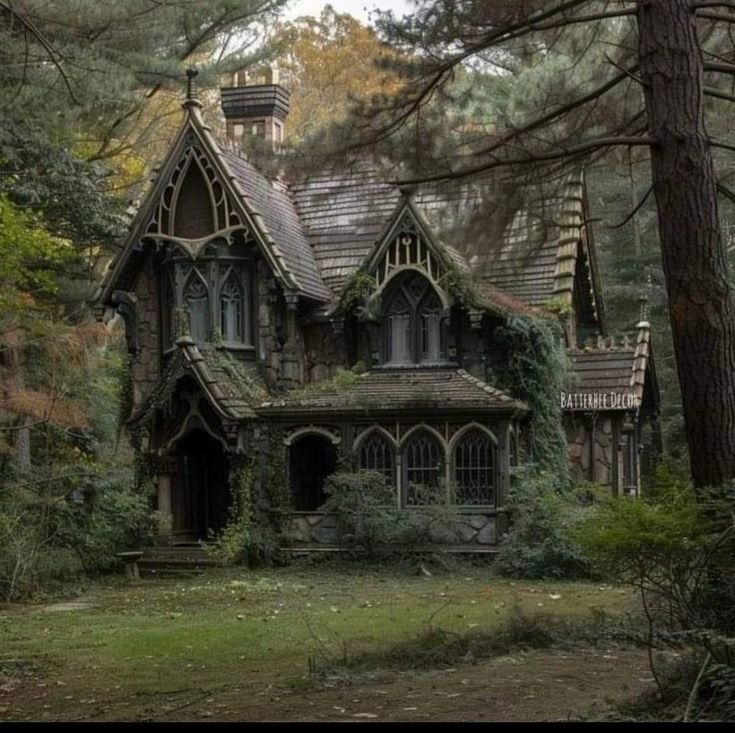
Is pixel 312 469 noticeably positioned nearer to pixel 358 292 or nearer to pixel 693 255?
pixel 358 292

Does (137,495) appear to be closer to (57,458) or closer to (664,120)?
(57,458)

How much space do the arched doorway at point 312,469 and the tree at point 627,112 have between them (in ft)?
31.6

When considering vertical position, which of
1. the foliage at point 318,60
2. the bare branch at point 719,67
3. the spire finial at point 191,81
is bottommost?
the bare branch at point 719,67

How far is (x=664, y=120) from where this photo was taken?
8977 mm

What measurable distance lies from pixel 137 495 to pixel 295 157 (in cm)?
976

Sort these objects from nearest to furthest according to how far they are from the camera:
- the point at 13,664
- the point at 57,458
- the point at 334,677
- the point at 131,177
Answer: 1. the point at 334,677
2. the point at 13,664
3. the point at 57,458
4. the point at 131,177

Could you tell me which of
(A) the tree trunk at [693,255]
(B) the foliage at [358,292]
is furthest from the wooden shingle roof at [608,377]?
(A) the tree trunk at [693,255]

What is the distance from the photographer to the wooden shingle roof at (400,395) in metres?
18.5

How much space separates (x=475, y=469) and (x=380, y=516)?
178 cm

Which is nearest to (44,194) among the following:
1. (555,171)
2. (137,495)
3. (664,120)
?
(137,495)

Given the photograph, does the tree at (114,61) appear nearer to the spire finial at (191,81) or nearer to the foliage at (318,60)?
the spire finial at (191,81)

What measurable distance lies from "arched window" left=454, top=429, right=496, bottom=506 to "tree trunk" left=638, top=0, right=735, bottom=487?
32.3 feet

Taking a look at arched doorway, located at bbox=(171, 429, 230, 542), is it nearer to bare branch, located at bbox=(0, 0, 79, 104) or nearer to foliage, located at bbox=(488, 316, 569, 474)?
foliage, located at bbox=(488, 316, 569, 474)

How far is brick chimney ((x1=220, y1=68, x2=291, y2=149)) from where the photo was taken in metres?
23.5
